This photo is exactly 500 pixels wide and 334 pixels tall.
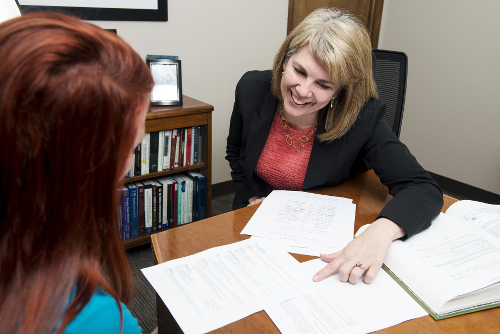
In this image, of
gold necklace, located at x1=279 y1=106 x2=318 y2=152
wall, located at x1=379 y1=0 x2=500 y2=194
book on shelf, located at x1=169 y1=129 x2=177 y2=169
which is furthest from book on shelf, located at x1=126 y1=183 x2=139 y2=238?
wall, located at x1=379 y1=0 x2=500 y2=194

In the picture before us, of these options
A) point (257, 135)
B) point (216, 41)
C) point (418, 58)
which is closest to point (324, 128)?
point (257, 135)

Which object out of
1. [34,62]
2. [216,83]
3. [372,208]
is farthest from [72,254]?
[216,83]

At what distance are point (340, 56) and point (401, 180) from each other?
1.41 feet

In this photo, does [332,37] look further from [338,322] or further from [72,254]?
[72,254]

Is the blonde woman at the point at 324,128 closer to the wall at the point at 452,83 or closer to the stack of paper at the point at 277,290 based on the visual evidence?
the stack of paper at the point at 277,290

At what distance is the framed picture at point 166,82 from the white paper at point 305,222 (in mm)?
983

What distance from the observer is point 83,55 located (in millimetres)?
440

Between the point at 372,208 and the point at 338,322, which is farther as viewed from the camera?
the point at 372,208

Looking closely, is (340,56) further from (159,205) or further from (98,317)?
(159,205)

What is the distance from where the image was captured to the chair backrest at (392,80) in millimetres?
1533

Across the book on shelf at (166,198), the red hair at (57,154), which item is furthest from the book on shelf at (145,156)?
the red hair at (57,154)

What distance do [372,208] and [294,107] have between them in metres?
0.44

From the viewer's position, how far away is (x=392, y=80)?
156 centimetres

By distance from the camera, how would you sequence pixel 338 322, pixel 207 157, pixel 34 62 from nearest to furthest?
pixel 34 62
pixel 338 322
pixel 207 157
